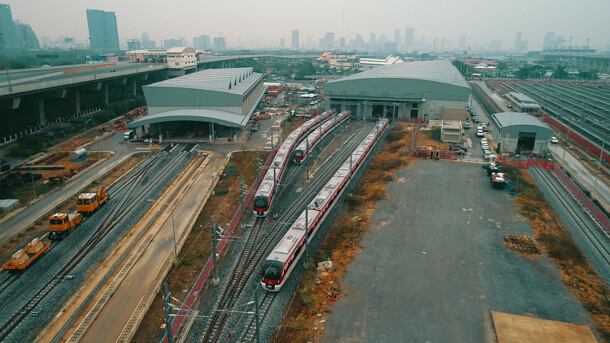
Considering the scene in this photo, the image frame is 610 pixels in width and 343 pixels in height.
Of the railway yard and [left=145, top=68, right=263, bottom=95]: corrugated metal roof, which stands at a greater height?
[left=145, top=68, right=263, bottom=95]: corrugated metal roof

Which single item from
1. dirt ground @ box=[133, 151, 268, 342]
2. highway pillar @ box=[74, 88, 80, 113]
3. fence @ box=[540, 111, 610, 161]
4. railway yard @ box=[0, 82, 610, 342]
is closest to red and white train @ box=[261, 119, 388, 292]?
railway yard @ box=[0, 82, 610, 342]

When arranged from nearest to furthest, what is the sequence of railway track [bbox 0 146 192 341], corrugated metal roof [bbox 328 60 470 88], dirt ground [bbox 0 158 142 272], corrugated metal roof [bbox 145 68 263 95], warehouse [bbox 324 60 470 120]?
1. railway track [bbox 0 146 192 341]
2. dirt ground [bbox 0 158 142 272]
3. corrugated metal roof [bbox 145 68 263 95]
4. warehouse [bbox 324 60 470 120]
5. corrugated metal roof [bbox 328 60 470 88]

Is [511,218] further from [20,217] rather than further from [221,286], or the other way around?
[20,217]

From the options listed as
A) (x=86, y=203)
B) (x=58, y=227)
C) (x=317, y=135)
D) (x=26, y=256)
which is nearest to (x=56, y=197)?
(x=86, y=203)

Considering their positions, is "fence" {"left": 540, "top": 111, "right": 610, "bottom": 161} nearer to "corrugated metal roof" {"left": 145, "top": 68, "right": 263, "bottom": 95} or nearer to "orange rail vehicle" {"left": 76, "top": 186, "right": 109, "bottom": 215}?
"corrugated metal roof" {"left": 145, "top": 68, "right": 263, "bottom": 95}

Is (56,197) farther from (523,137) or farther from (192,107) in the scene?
(523,137)

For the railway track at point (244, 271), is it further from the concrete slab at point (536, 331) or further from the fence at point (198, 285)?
the concrete slab at point (536, 331)

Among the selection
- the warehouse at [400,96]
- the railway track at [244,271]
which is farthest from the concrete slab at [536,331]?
the warehouse at [400,96]
